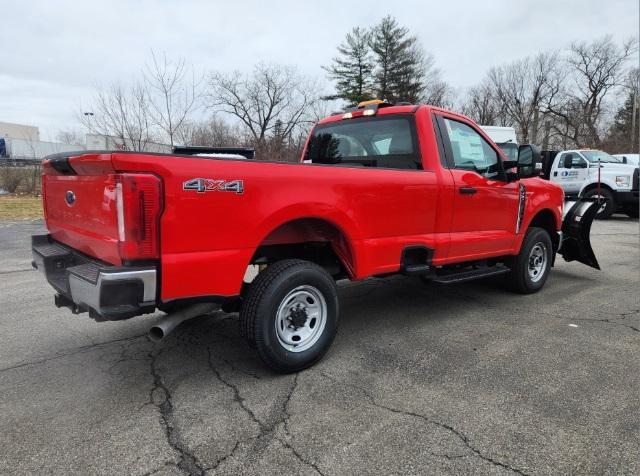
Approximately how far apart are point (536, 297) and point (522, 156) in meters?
1.75

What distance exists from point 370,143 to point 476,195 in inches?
46.0

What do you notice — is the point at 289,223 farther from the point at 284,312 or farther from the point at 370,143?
the point at 370,143

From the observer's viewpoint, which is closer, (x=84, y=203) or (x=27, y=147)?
(x=84, y=203)

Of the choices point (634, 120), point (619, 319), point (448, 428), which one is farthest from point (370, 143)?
point (634, 120)

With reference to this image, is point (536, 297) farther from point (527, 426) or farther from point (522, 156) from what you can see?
point (527, 426)

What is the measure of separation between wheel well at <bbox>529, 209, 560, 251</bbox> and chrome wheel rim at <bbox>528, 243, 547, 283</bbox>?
31cm

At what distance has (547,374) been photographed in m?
3.37

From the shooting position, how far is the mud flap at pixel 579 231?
6.32 metres

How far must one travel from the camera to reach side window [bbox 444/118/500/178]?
4496 mm

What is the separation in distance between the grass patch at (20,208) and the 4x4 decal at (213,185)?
12547 mm


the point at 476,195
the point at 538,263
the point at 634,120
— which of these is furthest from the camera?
the point at 634,120

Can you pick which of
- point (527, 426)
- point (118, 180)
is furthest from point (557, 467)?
point (118, 180)

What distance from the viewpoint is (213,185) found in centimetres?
272

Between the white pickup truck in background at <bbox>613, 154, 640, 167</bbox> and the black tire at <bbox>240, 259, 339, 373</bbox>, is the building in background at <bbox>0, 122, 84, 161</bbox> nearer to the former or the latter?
the white pickup truck in background at <bbox>613, 154, 640, 167</bbox>
